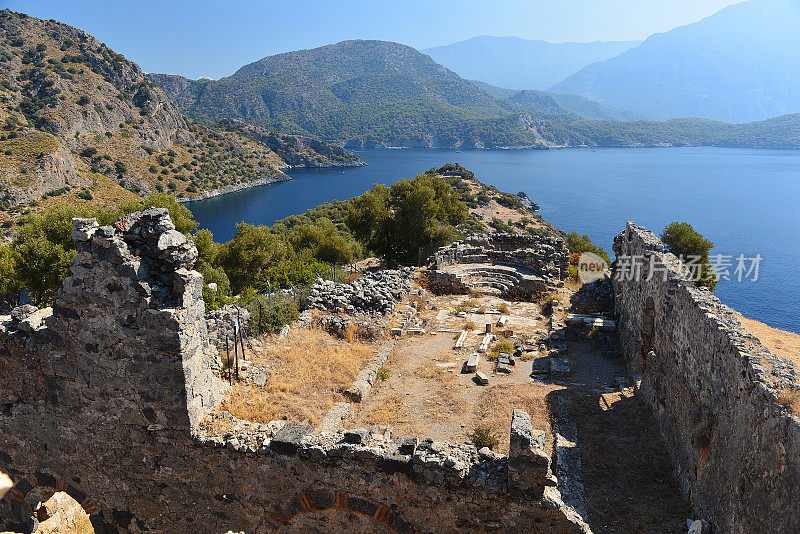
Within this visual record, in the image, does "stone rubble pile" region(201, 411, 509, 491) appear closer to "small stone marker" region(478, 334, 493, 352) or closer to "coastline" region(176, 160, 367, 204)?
"small stone marker" region(478, 334, 493, 352)

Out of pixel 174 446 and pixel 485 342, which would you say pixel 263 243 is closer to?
pixel 485 342

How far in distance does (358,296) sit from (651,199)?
376ft

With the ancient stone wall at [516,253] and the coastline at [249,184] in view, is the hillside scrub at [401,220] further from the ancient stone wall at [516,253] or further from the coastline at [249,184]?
the coastline at [249,184]

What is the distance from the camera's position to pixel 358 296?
18.2 meters

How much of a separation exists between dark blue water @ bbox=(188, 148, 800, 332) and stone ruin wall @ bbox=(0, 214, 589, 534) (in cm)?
4868

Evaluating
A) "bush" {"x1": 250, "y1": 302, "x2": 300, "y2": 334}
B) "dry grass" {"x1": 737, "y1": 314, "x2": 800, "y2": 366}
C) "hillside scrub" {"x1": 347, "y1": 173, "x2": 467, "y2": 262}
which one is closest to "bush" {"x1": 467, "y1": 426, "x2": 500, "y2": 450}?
"bush" {"x1": 250, "y1": 302, "x2": 300, "y2": 334}

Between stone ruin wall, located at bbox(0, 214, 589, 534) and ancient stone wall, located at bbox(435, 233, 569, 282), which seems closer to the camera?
stone ruin wall, located at bbox(0, 214, 589, 534)

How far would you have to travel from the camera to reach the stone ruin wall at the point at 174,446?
6.98 metres

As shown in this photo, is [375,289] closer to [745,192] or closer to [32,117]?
[32,117]

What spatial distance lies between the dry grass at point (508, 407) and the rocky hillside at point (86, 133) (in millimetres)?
71686

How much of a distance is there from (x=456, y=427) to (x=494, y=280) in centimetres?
1479

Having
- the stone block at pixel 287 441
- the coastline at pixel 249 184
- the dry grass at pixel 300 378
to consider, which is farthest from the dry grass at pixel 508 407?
the coastline at pixel 249 184

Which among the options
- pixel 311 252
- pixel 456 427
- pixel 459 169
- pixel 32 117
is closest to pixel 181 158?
pixel 32 117

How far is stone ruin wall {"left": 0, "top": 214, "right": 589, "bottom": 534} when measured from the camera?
275 inches
